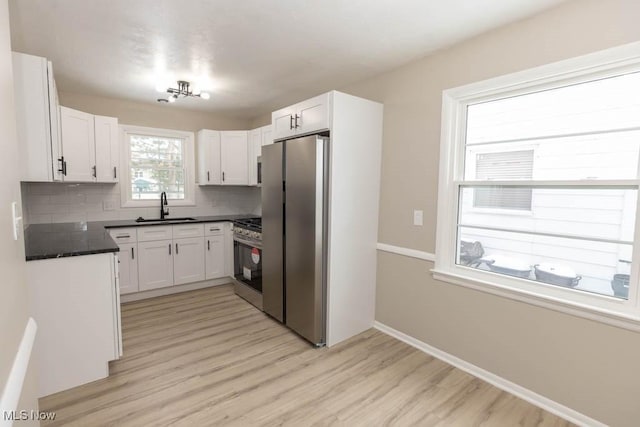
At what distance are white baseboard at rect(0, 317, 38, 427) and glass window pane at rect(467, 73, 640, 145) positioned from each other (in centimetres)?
276

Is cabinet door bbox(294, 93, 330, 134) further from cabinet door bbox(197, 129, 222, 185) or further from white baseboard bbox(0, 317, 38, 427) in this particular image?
white baseboard bbox(0, 317, 38, 427)

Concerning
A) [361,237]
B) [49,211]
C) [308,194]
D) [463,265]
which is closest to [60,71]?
[49,211]

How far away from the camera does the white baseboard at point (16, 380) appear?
32.7 inches

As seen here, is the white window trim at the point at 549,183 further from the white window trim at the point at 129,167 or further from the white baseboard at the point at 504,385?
the white window trim at the point at 129,167

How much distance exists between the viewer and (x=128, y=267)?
12.0ft

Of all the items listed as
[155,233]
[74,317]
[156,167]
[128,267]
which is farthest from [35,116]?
[156,167]

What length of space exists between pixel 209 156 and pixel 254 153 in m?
0.64

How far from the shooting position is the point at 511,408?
198cm

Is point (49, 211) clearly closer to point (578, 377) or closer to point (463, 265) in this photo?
point (463, 265)

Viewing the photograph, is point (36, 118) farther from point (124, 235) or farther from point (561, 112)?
point (561, 112)

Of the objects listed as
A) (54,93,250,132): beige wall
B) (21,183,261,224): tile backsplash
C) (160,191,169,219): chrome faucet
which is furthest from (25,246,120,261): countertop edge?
(54,93,250,132): beige wall

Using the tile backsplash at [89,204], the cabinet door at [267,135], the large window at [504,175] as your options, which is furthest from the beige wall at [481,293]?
the tile backsplash at [89,204]

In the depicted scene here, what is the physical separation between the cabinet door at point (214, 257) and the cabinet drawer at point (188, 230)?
0.14 meters

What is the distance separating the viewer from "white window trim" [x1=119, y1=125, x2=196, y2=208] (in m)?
4.07
